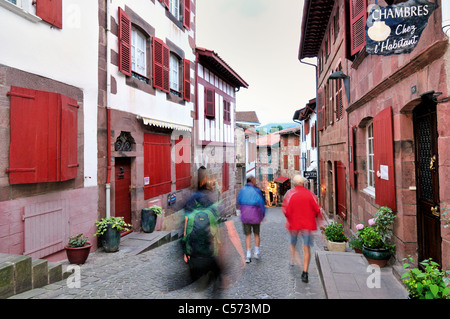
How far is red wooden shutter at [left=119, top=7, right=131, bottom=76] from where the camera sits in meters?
7.19

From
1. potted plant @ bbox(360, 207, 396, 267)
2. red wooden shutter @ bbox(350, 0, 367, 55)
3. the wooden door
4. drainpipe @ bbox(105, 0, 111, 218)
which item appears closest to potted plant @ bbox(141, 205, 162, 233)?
drainpipe @ bbox(105, 0, 111, 218)

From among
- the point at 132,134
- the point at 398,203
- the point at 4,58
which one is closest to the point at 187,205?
the point at 398,203

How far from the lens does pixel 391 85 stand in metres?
4.86

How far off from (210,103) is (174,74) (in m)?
3.30

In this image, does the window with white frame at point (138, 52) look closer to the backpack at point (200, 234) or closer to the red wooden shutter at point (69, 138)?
the red wooden shutter at point (69, 138)

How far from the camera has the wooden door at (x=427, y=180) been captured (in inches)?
151

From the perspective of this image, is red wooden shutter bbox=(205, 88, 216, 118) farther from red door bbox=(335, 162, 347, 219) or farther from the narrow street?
the narrow street

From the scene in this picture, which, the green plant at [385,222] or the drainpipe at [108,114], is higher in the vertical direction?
the drainpipe at [108,114]

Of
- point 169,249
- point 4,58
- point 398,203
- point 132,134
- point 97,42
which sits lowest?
point 169,249

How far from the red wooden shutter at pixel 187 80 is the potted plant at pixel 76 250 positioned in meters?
6.77

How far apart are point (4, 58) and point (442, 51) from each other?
236 inches

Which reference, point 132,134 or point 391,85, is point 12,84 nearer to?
point 132,134

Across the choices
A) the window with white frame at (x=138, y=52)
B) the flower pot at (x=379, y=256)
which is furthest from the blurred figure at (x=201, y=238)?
the window with white frame at (x=138, y=52)

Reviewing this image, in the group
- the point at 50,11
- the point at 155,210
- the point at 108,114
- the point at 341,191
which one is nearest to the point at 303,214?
the point at 155,210
